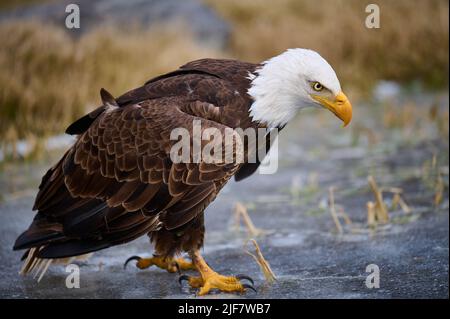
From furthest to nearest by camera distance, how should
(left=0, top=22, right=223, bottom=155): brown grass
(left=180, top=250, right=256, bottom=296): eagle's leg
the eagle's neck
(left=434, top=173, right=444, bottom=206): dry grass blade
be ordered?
1. (left=0, top=22, right=223, bottom=155): brown grass
2. (left=434, top=173, right=444, bottom=206): dry grass blade
3. the eagle's neck
4. (left=180, top=250, right=256, bottom=296): eagle's leg

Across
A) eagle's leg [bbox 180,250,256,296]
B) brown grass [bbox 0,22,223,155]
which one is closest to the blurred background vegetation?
brown grass [bbox 0,22,223,155]

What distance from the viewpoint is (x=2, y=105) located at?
25.1ft

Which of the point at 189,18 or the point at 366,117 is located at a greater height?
the point at 189,18

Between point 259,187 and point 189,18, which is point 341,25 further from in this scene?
point 259,187

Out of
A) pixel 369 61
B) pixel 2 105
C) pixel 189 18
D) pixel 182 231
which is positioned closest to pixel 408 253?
pixel 182 231

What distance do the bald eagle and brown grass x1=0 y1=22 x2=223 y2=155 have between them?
3.28m

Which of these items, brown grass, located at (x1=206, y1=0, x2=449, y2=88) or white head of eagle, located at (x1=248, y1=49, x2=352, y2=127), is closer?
white head of eagle, located at (x1=248, y1=49, x2=352, y2=127)

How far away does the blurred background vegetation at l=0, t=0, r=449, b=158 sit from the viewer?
7824mm

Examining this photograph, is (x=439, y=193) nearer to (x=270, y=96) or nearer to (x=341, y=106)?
(x=341, y=106)

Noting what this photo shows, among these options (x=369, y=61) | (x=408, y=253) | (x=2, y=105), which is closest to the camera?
(x=408, y=253)

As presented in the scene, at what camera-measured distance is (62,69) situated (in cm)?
866

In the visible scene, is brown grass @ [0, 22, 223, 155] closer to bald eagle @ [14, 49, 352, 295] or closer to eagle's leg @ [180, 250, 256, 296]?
bald eagle @ [14, 49, 352, 295]

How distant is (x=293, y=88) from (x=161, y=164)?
0.88 metres

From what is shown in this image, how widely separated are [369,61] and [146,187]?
24.3ft
